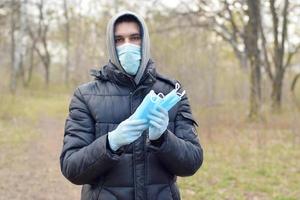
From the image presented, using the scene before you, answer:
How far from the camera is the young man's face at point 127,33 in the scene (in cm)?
244

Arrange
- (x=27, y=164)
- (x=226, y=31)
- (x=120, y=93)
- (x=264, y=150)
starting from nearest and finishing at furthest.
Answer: (x=120, y=93) → (x=27, y=164) → (x=264, y=150) → (x=226, y=31)

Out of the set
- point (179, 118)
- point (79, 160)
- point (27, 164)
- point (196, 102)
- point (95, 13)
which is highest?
point (95, 13)

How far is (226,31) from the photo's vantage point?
2138 cm

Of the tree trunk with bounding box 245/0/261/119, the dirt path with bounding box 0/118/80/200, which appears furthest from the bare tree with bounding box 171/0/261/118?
the dirt path with bounding box 0/118/80/200

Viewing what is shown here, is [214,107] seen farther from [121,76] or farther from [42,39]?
[42,39]

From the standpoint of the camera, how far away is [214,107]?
12430mm

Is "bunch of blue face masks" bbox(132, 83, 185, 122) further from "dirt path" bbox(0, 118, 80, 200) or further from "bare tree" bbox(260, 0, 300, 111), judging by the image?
"bare tree" bbox(260, 0, 300, 111)

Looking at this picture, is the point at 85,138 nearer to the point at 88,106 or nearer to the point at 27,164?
the point at 88,106

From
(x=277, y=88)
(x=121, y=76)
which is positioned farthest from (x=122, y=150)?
(x=277, y=88)

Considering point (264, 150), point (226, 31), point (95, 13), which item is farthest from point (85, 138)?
point (95, 13)

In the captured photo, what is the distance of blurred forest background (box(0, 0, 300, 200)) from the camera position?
7648 mm

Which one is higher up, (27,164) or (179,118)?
(179,118)

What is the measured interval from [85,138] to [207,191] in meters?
4.87

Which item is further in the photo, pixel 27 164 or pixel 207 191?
pixel 27 164
